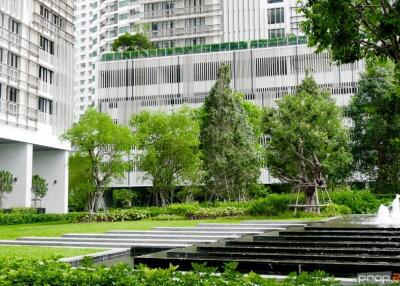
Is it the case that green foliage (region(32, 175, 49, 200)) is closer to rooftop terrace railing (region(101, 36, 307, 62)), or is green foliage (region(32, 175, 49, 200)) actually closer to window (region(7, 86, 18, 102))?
window (region(7, 86, 18, 102))

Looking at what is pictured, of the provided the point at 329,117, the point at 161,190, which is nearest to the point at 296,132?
the point at 329,117

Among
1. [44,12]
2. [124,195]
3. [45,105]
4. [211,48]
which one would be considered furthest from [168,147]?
[211,48]

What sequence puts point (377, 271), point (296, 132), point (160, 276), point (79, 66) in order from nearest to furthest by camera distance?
point (160, 276)
point (377, 271)
point (296, 132)
point (79, 66)

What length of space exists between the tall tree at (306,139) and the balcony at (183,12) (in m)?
39.0

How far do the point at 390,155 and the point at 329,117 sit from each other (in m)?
8.91

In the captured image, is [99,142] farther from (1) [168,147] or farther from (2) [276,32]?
(2) [276,32]

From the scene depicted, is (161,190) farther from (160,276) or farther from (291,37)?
(160,276)

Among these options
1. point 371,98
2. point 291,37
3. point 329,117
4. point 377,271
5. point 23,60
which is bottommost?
point 377,271

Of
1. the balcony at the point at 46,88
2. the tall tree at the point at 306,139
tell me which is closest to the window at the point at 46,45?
the balcony at the point at 46,88

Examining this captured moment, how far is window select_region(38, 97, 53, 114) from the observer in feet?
123

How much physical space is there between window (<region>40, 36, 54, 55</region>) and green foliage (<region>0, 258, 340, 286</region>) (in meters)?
33.7

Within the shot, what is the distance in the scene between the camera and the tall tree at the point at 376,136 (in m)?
31.9

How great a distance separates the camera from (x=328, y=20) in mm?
6180

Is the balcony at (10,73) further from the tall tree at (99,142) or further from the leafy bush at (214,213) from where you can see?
the leafy bush at (214,213)
